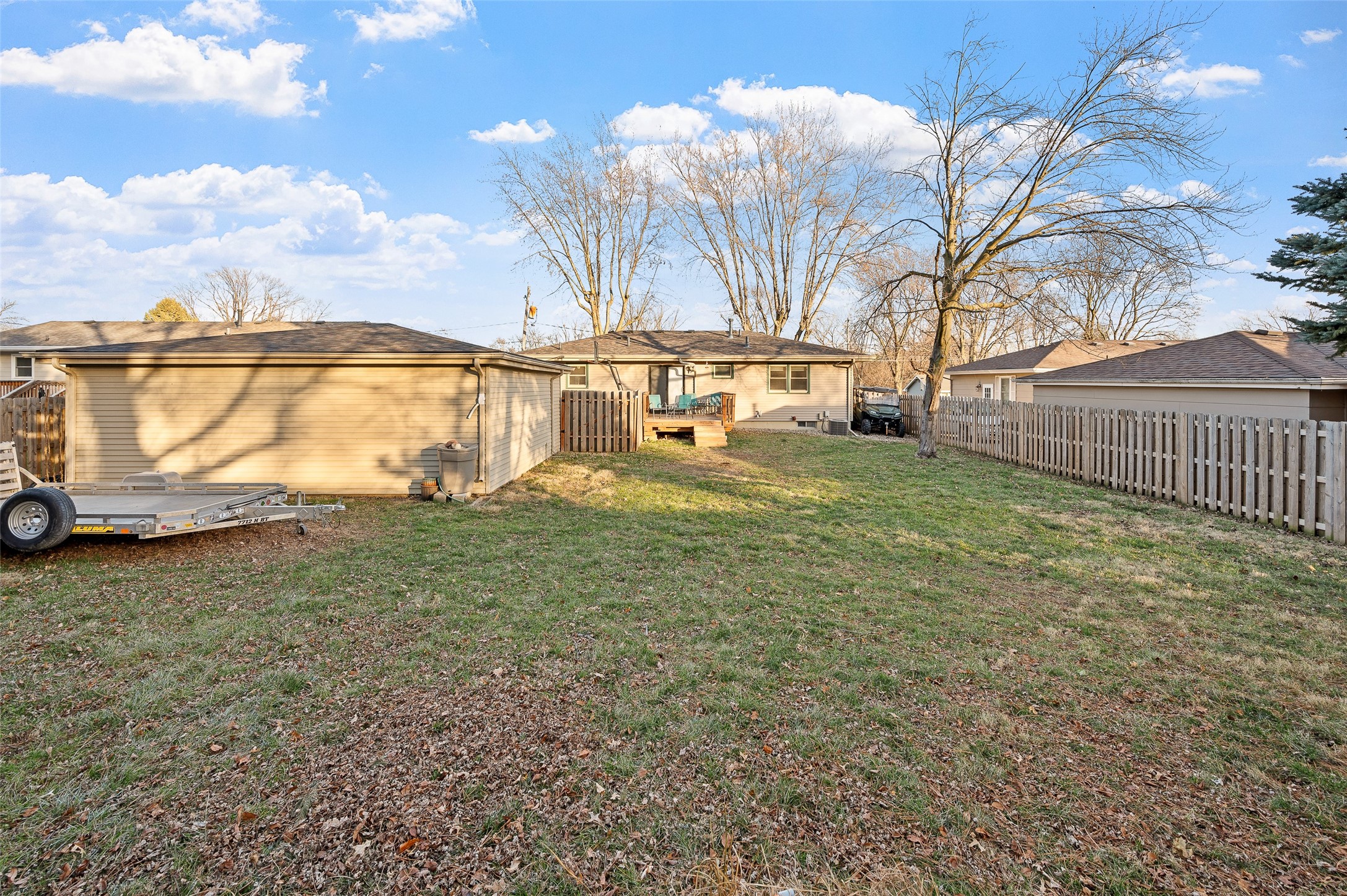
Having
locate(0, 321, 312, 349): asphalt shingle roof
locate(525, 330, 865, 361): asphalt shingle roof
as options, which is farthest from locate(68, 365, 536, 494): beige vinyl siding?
locate(0, 321, 312, 349): asphalt shingle roof

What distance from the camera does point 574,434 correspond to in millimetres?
16766

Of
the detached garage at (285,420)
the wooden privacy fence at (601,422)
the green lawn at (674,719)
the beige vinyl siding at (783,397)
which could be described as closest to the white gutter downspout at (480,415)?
the detached garage at (285,420)

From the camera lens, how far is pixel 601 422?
16.6m

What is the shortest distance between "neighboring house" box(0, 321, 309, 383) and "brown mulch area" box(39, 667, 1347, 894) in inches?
970

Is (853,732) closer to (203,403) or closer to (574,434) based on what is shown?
(203,403)

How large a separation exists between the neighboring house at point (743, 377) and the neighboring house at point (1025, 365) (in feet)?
26.5

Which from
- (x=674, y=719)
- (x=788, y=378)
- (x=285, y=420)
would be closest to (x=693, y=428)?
(x=788, y=378)

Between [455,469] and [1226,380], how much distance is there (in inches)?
586

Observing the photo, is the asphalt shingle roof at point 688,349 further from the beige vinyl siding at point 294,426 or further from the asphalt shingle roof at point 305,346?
the beige vinyl siding at point 294,426

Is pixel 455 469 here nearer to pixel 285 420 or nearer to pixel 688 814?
pixel 285 420

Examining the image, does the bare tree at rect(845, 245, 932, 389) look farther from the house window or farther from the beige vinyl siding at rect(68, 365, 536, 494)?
the beige vinyl siding at rect(68, 365, 536, 494)

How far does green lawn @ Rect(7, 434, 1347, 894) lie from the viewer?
8.46 ft

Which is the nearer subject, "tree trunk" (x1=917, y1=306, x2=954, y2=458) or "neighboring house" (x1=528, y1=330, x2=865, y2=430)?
"tree trunk" (x1=917, y1=306, x2=954, y2=458)

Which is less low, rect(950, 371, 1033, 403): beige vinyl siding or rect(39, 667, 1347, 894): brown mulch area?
rect(950, 371, 1033, 403): beige vinyl siding
